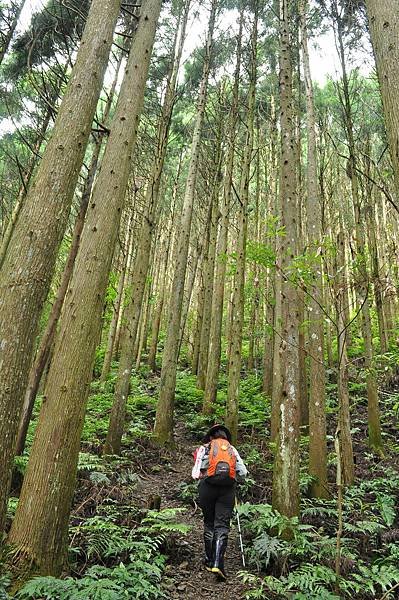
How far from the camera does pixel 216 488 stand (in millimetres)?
4590

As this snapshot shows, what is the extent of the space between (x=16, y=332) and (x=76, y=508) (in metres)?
3.11

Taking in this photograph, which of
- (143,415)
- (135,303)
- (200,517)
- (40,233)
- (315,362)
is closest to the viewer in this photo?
(40,233)

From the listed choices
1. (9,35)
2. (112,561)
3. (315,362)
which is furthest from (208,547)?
(9,35)

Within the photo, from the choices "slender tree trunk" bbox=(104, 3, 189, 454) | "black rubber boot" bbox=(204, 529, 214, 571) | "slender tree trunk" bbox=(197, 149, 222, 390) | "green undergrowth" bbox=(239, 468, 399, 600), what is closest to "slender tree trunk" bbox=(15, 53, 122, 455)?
Answer: "slender tree trunk" bbox=(104, 3, 189, 454)

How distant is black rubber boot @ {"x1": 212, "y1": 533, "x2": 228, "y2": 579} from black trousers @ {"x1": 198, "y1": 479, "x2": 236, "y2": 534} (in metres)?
0.25

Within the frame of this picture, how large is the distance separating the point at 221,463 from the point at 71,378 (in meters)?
2.12

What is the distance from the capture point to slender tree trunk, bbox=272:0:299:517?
4.71m

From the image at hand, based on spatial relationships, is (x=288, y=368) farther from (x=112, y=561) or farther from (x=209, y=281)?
(x=209, y=281)

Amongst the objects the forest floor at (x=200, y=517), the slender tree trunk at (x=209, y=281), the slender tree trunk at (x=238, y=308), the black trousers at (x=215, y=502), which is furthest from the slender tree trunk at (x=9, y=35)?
the black trousers at (x=215, y=502)

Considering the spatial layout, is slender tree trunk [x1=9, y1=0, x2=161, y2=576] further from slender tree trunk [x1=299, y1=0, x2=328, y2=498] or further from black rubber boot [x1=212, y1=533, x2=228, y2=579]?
slender tree trunk [x1=299, y1=0, x2=328, y2=498]

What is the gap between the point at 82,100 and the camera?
3.57 metres

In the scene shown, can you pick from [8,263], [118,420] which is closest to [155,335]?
[118,420]

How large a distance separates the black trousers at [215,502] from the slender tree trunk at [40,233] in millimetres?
2552

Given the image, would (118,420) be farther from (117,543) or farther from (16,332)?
(16,332)
